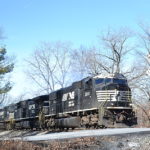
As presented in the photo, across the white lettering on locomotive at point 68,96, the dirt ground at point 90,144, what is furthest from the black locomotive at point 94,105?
the dirt ground at point 90,144

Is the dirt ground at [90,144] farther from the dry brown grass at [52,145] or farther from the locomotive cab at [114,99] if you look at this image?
the locomotive cab at [114,99]

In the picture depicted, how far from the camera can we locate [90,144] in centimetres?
1173

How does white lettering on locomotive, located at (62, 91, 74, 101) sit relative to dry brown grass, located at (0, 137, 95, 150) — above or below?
above

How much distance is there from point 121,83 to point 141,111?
10.9 metres

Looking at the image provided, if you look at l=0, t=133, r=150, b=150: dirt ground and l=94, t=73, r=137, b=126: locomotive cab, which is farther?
l=94, t=73, r=137, b=126: locomotive cab

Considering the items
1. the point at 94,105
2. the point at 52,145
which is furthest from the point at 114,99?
the point at 52,145

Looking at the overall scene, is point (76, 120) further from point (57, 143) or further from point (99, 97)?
point (57, 143)

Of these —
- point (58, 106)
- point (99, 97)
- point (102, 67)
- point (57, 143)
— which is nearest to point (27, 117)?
point (58, 106)

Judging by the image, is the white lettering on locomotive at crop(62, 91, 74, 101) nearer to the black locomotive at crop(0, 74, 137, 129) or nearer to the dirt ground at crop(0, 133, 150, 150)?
the black locomotive at crop(0, 74, 137, 129)

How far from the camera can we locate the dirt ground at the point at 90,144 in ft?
35.9

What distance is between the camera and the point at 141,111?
104 ft

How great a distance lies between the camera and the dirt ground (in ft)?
35.9

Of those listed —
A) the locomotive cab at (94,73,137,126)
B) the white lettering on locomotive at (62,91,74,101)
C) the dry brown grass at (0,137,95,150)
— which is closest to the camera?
the dry brown grass at (0,137,95,150)

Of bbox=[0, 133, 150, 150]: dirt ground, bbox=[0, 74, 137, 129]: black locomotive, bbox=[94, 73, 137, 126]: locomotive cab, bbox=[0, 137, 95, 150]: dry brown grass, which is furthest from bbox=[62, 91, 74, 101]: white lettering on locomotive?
bbox=[0, 137, 95, 150]: dry brown grass
